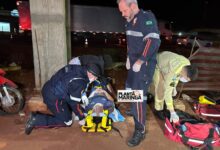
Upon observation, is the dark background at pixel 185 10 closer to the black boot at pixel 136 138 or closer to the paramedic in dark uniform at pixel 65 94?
the paramedic in dark uniform at pixel 65 94

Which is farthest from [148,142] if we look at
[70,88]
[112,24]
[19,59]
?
[112,24]

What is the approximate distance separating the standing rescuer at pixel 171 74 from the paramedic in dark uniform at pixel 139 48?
41cm

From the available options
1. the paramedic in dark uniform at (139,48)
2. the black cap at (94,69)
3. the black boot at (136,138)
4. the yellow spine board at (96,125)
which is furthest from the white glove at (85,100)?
the black boot at (136,138)

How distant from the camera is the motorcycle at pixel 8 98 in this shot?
500 cm

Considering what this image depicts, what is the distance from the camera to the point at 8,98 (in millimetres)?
5008

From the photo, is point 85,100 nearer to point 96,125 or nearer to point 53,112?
point 96,125

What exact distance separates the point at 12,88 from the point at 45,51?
93cm

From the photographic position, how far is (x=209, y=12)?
1507 inches

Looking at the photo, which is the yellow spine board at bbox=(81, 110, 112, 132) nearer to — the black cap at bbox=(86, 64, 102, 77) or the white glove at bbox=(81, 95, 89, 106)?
the white glove at bbox=(81, 95, 89, 106)

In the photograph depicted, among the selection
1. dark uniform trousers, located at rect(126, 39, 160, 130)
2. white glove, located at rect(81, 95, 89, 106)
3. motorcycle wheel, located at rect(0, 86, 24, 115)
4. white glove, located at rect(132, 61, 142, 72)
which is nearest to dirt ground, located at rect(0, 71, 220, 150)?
motorcycle wheel, located at rect(0, 86, 24, 115)

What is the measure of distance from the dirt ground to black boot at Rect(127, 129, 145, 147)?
0.07 m

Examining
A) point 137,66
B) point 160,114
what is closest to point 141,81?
point 137,66

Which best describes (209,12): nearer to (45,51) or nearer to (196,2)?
(196,2)

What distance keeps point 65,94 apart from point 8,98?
1436 millimetres
